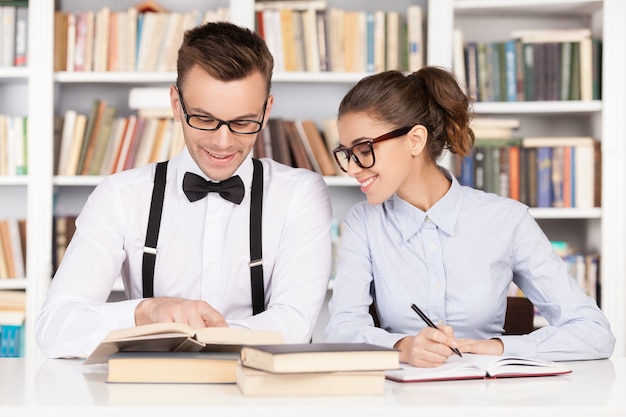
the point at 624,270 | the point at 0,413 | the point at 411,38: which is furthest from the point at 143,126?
the point at 0,413

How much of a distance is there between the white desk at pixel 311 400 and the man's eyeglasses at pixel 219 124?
0.69 metres

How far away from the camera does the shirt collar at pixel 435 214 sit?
2004 mm

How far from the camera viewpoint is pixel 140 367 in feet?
4.30

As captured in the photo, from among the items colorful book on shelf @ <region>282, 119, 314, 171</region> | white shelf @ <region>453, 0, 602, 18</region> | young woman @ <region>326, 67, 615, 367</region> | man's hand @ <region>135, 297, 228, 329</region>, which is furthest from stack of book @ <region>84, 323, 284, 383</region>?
white shelf @ <region>453, 0, 602, 18</region>

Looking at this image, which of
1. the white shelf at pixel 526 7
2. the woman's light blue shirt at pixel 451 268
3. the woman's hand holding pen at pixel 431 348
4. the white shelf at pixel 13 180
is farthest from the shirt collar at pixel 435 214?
the white shelf at pixel 13 180

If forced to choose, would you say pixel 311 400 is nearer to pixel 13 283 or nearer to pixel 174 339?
pixel 174 339

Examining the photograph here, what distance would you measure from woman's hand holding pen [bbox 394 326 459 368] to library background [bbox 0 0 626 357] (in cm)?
181

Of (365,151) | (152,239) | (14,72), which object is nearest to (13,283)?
(14,72)

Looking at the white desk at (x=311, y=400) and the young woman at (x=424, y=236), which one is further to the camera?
the young woman at (x=424, y=236)

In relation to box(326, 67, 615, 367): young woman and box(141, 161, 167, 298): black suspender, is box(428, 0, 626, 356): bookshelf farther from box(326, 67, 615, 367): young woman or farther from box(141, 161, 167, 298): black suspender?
box(141, 161, 167, 298): black suspender

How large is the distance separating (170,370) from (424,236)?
878 mm

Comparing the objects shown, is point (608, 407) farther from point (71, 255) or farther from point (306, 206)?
point (71, 255)

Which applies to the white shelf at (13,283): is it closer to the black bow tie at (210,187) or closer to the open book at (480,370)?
the black bow tie at (210,187)

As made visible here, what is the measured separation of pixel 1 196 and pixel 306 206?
2055 millimetres
